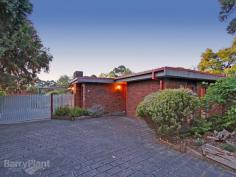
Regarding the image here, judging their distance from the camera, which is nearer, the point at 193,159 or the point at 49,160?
the point at 49,160

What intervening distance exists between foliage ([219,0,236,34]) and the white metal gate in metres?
13.9

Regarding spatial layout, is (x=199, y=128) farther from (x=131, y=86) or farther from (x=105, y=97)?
(x=105, y=97)

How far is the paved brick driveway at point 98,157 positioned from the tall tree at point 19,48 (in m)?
4.03

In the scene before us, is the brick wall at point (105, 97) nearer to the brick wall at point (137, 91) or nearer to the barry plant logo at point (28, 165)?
the brick wall at point (137, 91)

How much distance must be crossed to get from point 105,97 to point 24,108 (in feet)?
16.8

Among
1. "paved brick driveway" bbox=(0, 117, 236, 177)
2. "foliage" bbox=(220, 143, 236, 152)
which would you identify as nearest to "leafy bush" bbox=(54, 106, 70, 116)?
"paved brick driveway" bbox=(0, 117, 236, 177)

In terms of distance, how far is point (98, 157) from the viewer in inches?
150

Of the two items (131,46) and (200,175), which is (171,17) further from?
(200,175)

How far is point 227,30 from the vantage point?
39.2ft

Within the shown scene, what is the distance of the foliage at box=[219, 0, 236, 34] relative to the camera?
10.7m

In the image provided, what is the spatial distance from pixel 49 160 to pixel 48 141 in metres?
1.59

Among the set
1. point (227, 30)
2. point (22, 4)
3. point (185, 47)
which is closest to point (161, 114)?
point (22, 4)

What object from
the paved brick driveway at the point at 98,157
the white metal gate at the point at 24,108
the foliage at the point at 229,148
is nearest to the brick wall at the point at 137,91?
the paved brick driveway at the point at 98,157

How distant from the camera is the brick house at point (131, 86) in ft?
24.6
